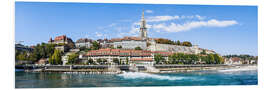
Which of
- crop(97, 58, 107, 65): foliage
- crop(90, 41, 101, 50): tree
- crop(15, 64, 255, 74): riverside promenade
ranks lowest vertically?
crop(15, 64, 255, 74): riverside promenade

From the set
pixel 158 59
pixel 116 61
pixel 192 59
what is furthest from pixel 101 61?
pixel 192 59

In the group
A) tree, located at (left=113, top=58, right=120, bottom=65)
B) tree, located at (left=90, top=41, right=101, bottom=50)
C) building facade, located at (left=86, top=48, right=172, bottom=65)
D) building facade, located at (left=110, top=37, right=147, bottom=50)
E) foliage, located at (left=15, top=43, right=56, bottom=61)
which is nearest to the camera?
foliage, located at (left=15, top=43, right=56, bottom=61)

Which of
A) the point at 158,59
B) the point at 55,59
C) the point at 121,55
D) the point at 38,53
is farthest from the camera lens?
the point at 121,55

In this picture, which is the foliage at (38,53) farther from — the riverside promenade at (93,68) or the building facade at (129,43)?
the building facade at (129,43)

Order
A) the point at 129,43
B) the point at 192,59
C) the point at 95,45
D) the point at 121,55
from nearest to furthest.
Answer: the point at 121,55, the point at 192,59, the point at 95,45, the point at 129,43

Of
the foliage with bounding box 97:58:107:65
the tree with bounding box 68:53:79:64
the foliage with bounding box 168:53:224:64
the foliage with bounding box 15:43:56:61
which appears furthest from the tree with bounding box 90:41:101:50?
the foliage with bounding box 168:53:224:64

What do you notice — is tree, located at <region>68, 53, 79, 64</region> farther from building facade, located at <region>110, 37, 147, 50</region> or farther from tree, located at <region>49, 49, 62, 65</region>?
building facade, located at <region>110, 37, 147, 50</region>

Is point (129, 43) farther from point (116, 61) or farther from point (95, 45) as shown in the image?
point (116, 61)

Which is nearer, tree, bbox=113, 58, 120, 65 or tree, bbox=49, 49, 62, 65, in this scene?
tree, bbox=49, 49, 62, 65

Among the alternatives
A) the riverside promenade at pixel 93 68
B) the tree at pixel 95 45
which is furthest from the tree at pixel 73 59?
the tree at pixel 95 45

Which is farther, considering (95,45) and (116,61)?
(95,45)

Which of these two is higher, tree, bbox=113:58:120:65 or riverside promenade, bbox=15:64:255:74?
tree, bbox=113:58:120:65

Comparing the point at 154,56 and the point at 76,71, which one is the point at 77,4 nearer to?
the point at 76,71
